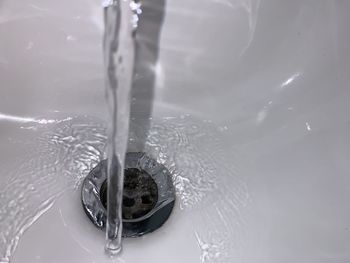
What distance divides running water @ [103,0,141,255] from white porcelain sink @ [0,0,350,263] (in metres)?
0.02

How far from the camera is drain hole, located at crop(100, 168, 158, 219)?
1.95 ft

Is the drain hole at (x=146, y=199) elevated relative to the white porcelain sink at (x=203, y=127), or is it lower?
lower

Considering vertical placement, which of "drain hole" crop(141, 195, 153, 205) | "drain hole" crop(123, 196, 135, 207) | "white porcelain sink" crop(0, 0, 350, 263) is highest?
"white porcelain sink" crop(0, 0, 350, 263)

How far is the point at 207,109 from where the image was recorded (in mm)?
636

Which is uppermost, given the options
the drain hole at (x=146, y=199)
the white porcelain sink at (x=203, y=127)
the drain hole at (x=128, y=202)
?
the white porcelain sink at (x=203, y=127)

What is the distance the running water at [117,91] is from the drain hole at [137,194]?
26 mm

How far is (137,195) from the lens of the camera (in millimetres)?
602

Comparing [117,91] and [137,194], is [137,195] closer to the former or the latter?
[137,194]

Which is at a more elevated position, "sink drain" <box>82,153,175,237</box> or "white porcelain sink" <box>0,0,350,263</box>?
"white porcelain sink" <box>0,0,350,263</box>

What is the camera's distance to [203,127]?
0.64m

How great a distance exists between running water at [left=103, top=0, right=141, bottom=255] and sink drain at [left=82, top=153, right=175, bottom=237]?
2 cm

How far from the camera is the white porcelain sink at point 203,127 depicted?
55cm

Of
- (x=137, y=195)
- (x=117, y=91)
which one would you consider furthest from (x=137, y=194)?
(x=117, y=91)

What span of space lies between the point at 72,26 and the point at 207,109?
0.16m
